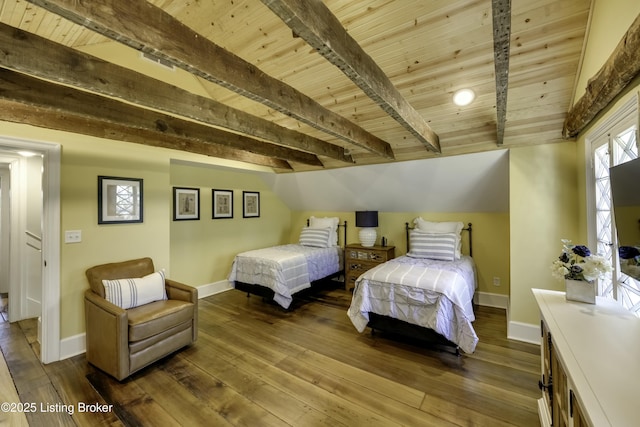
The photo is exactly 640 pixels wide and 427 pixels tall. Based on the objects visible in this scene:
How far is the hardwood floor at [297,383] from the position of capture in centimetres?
178

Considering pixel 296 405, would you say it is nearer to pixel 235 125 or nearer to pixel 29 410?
pixel 29 410

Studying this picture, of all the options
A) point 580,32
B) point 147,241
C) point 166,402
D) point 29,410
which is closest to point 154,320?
point 166,402

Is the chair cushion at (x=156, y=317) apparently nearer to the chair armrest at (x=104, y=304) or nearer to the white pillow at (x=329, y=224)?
the chair armrest at (x=104, y=304)

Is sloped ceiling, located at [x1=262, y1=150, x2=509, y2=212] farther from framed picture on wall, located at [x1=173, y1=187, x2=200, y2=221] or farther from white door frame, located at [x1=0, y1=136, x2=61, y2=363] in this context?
white door frame, located at [x1=0, y1=136, x2=61, y2=363]

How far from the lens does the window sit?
1.54 metres

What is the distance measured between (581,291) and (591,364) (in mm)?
793

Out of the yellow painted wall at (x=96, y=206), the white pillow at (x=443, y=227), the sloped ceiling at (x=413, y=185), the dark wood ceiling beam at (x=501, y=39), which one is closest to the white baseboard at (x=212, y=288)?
the yellow painted wall at (x=96, y=206)

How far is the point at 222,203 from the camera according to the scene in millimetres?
4453

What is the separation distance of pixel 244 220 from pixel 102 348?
2.85 m

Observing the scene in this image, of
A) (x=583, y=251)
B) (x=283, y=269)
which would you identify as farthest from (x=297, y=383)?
(x=583, y=251)

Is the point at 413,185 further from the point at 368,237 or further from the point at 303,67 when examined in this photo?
the point at 303,67

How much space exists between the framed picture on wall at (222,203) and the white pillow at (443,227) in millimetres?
3147

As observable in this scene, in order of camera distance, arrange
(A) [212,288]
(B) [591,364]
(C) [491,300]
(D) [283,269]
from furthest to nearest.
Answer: (A) [212,288], (C) [491,300], (D) [283,269], (B) [591,364]

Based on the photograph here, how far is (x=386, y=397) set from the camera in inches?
76.9
